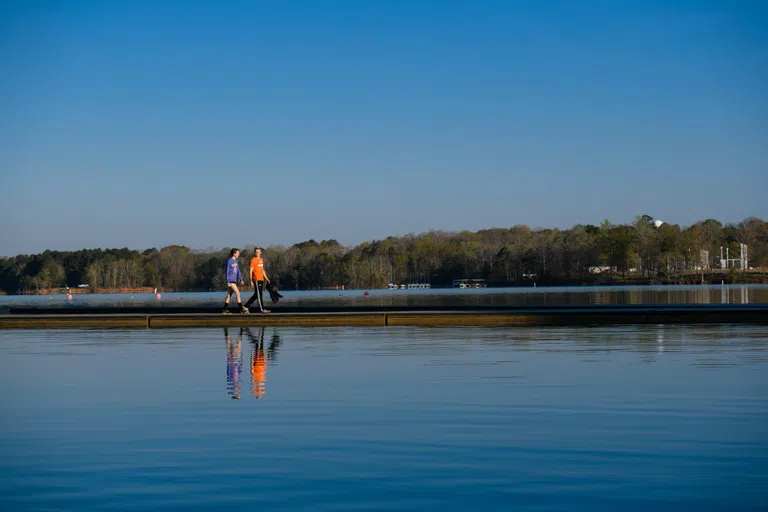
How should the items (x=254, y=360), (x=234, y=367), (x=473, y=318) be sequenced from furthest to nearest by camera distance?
(x=473, y=318)
(x=254, y=360)
(x=234, y=367)

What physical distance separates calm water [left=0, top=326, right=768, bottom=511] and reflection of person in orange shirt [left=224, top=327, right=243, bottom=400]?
89mm

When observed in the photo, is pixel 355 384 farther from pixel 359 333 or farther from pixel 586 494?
pixel 359 333

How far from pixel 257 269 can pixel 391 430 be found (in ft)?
53.5

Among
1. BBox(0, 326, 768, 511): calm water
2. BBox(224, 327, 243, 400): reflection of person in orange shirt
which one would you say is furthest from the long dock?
BBox(0, 326, 768, 511): calm water

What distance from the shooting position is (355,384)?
1340cm

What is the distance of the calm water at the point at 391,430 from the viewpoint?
684 cm

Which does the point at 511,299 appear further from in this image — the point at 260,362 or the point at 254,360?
the point at 260,362

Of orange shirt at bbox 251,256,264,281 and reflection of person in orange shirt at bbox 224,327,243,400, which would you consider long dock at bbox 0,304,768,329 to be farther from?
reflection of person in orange shirt at bbox 224,327,243,400

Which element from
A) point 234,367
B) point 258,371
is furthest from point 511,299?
point 258,371

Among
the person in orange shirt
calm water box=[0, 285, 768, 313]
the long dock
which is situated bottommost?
calm water box=[0, 285, 768, 313]

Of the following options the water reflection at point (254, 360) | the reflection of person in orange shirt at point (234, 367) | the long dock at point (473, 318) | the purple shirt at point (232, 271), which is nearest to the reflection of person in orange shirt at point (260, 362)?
the water reflection at point (254, 360)

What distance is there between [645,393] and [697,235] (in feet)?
635

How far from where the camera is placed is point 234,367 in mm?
15680

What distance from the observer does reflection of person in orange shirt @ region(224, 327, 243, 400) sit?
41.9 feet
